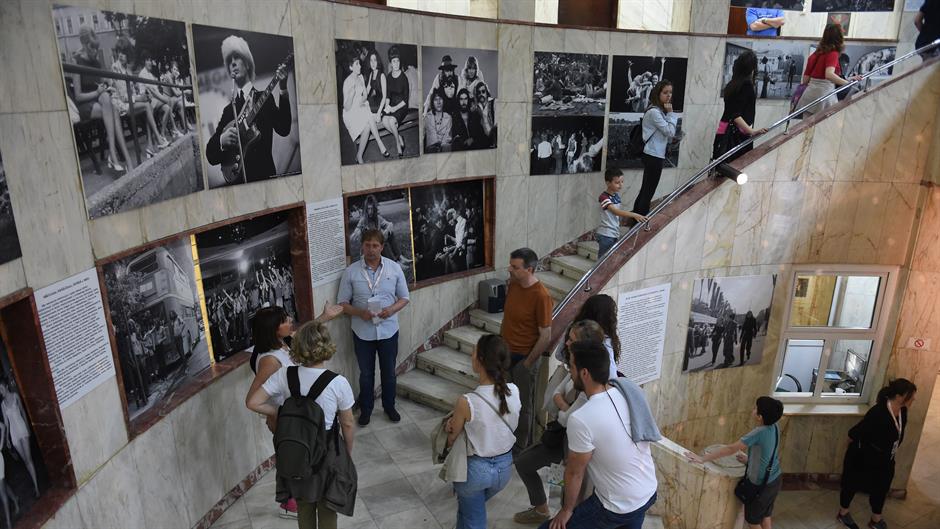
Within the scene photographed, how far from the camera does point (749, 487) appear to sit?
5898 millimetres

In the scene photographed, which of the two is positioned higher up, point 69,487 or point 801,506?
point 69,487

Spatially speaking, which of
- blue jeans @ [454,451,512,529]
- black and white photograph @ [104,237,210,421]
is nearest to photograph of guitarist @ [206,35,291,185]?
black and white photograph @ [104,237,210,421]

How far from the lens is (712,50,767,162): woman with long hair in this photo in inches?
281

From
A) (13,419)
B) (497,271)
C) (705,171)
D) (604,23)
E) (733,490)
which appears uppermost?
(604,23)

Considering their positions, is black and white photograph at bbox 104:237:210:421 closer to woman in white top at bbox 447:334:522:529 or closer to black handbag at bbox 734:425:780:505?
woman in white top at bbox 447:334:522:529

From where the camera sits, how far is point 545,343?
5473mm

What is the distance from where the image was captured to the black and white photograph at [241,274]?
17.7ft

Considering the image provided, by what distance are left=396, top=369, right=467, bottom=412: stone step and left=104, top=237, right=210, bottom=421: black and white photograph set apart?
268 centimetres

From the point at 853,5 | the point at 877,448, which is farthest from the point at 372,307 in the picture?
the point at 853,5

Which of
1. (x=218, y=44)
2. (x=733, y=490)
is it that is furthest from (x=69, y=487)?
(x=733, y=490)

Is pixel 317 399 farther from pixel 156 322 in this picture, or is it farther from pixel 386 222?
pixel 386 222

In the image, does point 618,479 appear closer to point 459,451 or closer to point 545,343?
point 459,451

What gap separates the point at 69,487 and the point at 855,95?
28.7 ft

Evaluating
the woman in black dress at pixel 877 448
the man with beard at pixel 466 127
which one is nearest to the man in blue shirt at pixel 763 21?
the man with beard at pixel 466 127
